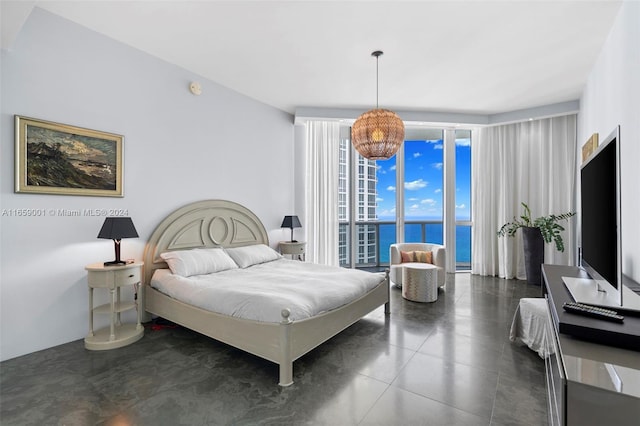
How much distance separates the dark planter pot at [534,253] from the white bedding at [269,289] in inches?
118

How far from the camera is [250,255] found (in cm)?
383

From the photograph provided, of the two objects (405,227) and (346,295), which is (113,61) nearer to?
(346,295)

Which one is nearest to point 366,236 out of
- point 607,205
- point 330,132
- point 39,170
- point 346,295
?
point 330,132

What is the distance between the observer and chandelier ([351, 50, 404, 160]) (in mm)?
3076

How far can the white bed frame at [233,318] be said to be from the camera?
209 centimetres

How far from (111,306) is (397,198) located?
15.3 ft

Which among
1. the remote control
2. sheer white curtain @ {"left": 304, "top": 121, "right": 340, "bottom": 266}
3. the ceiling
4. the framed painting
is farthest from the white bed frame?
the ceiling

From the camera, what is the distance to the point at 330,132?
209 inches

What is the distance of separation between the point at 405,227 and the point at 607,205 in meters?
4.26

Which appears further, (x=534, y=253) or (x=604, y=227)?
(x=534, y=253)

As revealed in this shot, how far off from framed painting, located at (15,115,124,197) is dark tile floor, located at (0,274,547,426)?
56.5 inches

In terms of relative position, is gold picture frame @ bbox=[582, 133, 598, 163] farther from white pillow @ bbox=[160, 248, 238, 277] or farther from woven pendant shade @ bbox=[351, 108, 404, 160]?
white pillow @ bbox=[160, 248, 238, 277]

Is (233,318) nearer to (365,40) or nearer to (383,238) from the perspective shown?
(365,40)

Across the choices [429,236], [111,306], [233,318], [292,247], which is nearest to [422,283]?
[292,247]
